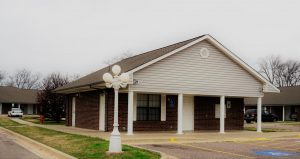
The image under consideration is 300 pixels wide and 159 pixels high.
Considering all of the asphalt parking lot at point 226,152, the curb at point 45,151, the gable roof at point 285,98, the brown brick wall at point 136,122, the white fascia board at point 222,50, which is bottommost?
the curb at point 45,151

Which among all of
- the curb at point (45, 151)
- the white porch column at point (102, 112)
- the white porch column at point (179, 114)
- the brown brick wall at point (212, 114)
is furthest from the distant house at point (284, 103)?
the curb at point (45, 151)

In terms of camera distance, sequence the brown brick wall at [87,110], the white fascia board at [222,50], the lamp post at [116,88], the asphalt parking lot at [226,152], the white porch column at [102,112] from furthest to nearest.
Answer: the brown brick wall at [87,110]
the white porch column at [102,112]
the white fascia board at [222,50]
the asphalt parking lot at [226,152]
the lamp post at [116,88]

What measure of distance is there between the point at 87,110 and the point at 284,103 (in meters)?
30.6

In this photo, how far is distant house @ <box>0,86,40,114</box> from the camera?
73.2m

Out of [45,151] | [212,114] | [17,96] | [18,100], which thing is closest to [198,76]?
[212,114]

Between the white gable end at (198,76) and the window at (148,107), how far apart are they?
6.91 ft

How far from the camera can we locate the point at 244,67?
27.2 meters

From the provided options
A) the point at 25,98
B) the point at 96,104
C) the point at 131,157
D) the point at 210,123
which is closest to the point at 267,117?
the point at 210,123

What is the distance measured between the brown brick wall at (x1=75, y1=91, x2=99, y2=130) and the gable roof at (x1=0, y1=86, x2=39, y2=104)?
43.7 meters

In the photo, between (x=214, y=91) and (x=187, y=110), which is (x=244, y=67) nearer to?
(x=214, y=91)

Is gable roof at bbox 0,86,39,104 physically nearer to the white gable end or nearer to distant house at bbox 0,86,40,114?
distant house at bbox 0,86,40,114

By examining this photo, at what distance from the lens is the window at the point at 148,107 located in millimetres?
25781

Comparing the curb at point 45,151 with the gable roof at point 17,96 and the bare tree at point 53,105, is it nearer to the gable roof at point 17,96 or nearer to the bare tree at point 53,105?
the bare tree at point 53,105

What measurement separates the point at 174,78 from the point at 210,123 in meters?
5.53
